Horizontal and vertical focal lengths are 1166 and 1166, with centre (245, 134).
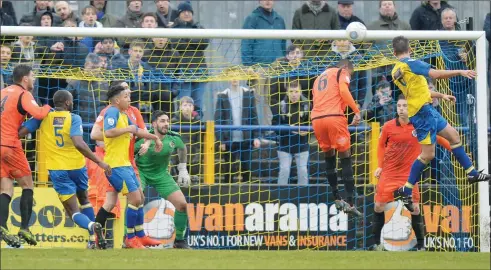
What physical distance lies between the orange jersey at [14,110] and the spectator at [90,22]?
364cm

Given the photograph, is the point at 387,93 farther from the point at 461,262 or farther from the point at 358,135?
the point at 461,262

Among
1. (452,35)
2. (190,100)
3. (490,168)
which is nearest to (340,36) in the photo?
(452,35)

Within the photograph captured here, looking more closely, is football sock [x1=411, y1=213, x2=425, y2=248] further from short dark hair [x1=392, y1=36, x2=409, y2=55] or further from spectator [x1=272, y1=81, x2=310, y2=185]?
short dark hair [x1=392, y1=36, x2=409, y2=55]

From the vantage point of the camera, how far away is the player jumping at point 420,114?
14102mm

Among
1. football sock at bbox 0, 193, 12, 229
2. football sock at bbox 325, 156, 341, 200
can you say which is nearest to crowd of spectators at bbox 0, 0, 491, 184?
football sock at bbox 325, 156, 341, 200

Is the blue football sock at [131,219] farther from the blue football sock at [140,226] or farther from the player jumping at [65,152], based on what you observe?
the player jumping at [65,152]

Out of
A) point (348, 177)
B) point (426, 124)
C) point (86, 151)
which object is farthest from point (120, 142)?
point (426, 124)

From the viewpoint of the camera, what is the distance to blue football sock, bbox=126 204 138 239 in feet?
48.6

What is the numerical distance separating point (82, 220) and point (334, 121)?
3349 mm

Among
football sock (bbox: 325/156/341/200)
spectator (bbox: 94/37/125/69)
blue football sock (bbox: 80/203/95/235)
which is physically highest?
spectator (bbox: 94/37/125/69)

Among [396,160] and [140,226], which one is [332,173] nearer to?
[396,160]

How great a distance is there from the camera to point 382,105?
17.4 m

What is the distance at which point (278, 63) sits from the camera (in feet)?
56.4

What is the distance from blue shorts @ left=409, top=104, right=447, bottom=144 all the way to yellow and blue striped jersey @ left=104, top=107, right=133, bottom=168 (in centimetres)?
355
